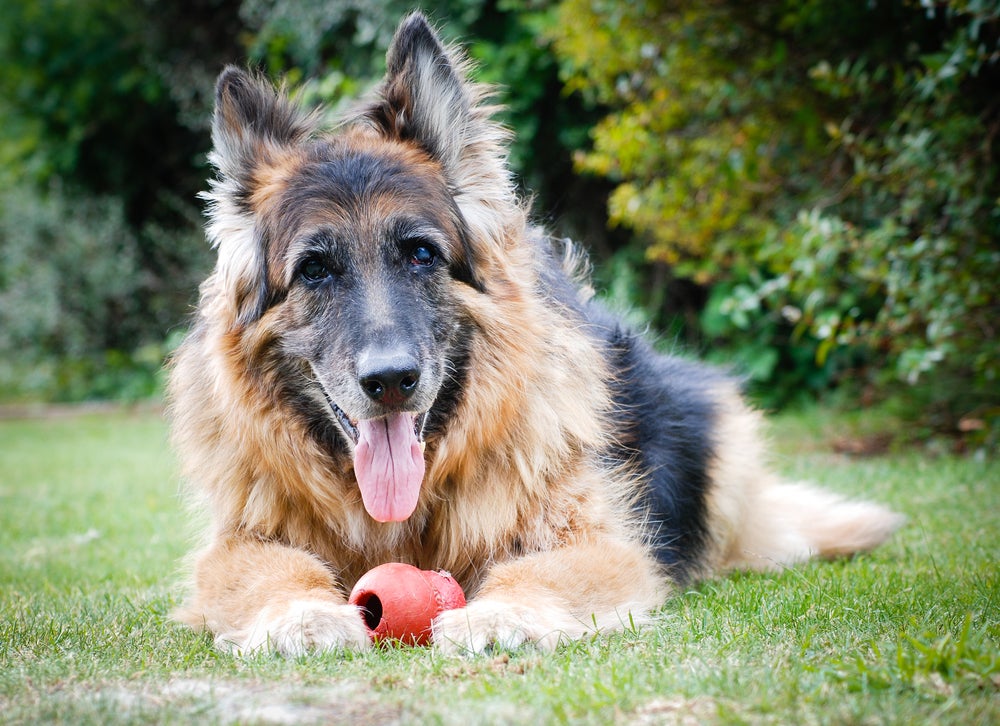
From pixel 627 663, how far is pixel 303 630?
43.6 inches

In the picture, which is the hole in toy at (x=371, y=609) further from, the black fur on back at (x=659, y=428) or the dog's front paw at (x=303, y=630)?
the black fur on back at (x=659, y=428)

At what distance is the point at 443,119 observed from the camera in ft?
13.6

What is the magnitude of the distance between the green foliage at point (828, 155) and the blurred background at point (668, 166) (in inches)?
1.0

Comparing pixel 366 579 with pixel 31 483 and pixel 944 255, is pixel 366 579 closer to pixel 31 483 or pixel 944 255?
pixel 944 255

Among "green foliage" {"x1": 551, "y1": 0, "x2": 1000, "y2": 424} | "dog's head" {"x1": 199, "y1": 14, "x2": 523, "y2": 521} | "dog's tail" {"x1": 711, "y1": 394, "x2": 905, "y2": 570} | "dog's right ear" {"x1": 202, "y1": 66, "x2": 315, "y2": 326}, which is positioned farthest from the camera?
"green foliage" {"x1": 551, "y1": 0, "x2": 1000, "y2": 424}

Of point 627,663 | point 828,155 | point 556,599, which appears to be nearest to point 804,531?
point 556,599

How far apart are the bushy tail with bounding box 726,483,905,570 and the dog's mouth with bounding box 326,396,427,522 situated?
2.10 metres

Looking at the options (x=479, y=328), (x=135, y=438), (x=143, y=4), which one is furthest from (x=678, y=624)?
(x=143, y=4)

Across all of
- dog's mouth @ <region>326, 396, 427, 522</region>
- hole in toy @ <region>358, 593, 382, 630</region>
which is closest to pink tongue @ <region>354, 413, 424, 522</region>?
dog's mouth @ <region>326, 396, 427, 522</region>

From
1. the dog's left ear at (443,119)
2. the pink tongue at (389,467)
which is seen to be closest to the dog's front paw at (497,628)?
the pink tongue at (389,467)

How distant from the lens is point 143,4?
17141 millimetres

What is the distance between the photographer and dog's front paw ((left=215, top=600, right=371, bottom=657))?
10.3 feet

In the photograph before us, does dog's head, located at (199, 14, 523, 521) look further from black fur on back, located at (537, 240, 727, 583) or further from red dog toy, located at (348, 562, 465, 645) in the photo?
black fur on back, located at (537, 240, 727, 583)

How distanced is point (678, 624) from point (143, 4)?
17282 millimetres
